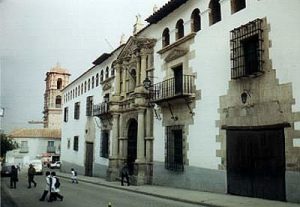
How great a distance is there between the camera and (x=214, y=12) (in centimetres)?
1678

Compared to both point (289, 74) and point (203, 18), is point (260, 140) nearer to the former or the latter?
point (289, 74)

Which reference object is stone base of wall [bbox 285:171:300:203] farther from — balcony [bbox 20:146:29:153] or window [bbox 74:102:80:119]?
balcony [bbox 20:146:29:153]

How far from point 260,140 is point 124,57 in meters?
12.6

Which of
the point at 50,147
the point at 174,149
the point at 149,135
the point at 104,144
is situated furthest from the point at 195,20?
the point at 50,147

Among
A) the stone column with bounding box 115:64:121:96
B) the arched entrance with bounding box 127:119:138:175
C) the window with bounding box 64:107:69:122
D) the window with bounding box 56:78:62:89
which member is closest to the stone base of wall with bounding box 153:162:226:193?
the arched entrance with bounding box 127:119:138:175

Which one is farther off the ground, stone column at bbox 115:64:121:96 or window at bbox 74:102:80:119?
stone column at bbox 115:64:121:96

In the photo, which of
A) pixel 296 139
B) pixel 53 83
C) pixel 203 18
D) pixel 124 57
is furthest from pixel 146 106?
pixel 53 83

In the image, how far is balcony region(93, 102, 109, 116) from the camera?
2666 cm

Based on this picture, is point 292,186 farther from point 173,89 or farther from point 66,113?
point 66,113

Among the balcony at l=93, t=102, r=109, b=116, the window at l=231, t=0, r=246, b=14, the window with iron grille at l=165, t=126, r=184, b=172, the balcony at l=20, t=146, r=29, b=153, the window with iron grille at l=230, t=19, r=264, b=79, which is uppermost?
the window at l=231, t=0, r=246, b=14

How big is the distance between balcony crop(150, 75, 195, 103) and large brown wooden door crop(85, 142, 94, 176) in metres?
11.5

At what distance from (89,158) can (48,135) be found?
97.4 feet

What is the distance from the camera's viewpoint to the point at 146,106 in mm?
21281

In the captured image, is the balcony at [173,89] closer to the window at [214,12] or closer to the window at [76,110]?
the window at [214,12]
